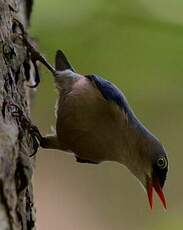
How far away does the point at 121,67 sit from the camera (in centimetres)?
212

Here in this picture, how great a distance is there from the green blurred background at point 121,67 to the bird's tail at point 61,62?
0.10 meters

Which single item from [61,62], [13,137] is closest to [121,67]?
[61,62]

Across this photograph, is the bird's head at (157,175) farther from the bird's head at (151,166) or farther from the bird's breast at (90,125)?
the bird's breast at (90,125)

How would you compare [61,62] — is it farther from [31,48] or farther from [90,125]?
[90,125]

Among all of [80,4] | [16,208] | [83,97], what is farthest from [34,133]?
[80,4]

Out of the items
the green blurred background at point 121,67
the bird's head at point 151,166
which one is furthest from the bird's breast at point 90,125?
the green blurred background at point 121,67

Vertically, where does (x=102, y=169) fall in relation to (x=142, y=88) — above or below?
below

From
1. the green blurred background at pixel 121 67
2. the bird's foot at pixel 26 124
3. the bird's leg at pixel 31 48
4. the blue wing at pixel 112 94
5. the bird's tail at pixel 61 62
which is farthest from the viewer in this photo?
the green blurred background at pixel 121 67

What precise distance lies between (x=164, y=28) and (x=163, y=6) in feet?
0.28

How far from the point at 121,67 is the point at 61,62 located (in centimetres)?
33

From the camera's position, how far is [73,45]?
6.68 ft

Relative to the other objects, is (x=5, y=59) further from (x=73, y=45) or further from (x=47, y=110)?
(x=47, y=110)

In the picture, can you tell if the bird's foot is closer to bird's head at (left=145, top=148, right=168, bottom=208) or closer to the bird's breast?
the bird's breast

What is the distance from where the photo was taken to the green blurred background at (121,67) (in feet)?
6.57
